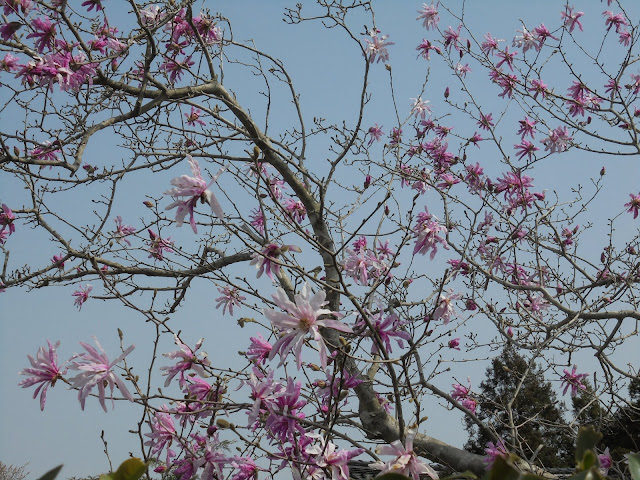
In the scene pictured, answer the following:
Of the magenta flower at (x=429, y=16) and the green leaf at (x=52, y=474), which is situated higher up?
the magenta flower at (x=429, y=16)

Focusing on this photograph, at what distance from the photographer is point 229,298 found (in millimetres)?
3633

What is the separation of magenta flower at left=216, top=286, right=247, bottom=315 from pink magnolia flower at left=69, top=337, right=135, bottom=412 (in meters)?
1.88

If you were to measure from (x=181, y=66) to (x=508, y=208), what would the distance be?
258 cm

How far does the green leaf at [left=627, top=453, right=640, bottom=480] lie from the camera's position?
28.0 inches

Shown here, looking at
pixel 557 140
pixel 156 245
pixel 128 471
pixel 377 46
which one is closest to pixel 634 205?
pixel 557 140

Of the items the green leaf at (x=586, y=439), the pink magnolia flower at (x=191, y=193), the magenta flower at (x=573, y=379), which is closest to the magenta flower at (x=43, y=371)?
the pink magnolia flower at (x=191, y=193)

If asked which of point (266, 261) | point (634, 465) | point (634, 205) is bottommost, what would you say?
point (634, 465)

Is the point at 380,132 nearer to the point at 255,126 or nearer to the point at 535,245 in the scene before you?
the point at 255,126

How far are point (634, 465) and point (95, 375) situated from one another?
137 cm

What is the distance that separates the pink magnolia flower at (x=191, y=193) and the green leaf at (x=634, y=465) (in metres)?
1.17

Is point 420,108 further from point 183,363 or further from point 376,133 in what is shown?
point 183,363

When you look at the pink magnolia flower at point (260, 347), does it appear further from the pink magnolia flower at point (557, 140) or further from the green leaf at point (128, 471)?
the pink magnolia flower at point (557, 140)

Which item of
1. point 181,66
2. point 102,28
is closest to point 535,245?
point 181,66

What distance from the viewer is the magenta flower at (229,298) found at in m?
3.61
